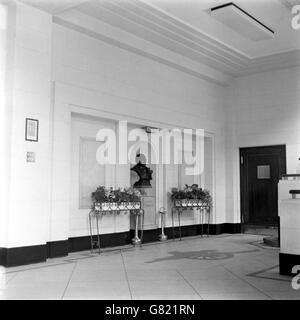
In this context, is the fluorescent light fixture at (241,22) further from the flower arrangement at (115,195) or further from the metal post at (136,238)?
the metal post at (136,238)

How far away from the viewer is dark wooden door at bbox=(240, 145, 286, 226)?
10305mm

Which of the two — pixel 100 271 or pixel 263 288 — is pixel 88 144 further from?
pixel 263 288

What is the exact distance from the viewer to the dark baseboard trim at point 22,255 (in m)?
5.89

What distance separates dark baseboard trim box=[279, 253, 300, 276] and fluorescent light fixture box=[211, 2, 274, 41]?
4143 millimetres

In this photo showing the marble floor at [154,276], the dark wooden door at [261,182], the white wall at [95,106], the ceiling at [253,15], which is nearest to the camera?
the marble floor at [154,276]

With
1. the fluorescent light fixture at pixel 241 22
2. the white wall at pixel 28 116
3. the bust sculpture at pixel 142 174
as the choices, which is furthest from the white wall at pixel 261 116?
the white wall at pixel 28 116

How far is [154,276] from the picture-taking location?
5.29 metres

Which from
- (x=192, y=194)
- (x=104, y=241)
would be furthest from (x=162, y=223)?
(x=104, y=241)

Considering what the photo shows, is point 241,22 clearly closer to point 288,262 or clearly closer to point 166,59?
point 166,59

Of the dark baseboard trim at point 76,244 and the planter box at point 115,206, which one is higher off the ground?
the planter box at point 115,206

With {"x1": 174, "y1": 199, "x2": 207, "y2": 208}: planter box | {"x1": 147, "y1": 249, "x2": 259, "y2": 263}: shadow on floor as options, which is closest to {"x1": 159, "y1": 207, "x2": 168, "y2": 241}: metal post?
{"x1": 174, "y1": 199, "x2": 207, "y2": 208}: planter box

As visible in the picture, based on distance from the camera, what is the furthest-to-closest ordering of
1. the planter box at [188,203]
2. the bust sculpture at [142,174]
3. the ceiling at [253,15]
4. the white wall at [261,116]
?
1. the white wall at [261,116]
2. the planter box at [188,203]
3. the bust sculpture at [142,174]
4. the ceiling at [253,15]

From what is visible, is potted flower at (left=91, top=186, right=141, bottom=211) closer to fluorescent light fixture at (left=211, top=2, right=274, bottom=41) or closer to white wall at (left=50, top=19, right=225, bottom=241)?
white wall at (left=50, top=19, right=225, bottom=241)

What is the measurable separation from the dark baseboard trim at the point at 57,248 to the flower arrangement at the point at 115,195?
1.00 metres
